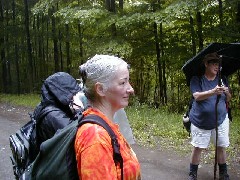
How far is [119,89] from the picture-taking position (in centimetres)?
188

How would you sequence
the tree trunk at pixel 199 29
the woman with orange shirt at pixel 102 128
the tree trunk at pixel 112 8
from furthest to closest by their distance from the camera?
the tree trunk at pixel 112 8 < the tree trunk at pixel 199 29 < the woman with orange shirt at pixel 102 128

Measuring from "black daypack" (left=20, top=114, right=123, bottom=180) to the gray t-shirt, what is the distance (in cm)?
313

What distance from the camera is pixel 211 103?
4.67 meters

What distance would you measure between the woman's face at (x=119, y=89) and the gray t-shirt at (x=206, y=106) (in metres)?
2.91

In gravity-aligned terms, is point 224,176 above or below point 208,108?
below

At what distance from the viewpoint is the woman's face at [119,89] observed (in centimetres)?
187

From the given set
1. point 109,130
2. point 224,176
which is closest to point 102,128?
point 109,130

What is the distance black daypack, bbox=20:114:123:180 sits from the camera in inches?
65.7

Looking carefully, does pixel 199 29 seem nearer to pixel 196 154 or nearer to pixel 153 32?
pixel 153 32

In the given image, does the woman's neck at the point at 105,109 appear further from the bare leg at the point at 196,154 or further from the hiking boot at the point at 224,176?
the hiking boot at the point at 224,176

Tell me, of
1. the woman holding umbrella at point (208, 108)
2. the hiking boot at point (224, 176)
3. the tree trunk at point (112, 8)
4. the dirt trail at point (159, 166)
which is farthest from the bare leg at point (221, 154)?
the tree trunk at point (112, 8)

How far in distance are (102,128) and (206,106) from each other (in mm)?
3230

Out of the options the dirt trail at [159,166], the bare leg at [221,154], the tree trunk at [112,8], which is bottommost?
the dirt trail at [159,166]

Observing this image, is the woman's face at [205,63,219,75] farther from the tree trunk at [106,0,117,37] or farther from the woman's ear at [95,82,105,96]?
the tree trunk at [106,0,117,37]
